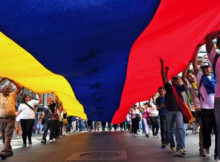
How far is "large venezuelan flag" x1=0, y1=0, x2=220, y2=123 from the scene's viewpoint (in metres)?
3.32

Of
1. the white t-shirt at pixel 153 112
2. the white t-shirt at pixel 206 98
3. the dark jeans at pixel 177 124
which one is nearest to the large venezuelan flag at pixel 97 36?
the white t-shirt at pixel 206 98

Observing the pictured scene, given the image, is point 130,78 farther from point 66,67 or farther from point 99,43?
point 99,43

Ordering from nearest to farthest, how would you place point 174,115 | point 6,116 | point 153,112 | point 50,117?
point 174,115 < point 6,116 < point 50,117 < point 153,112

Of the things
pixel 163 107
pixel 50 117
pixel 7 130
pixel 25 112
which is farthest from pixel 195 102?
pixel 50 117

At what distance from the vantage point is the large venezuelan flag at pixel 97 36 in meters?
3.32

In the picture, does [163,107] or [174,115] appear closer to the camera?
[174,115]

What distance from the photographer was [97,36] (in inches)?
157

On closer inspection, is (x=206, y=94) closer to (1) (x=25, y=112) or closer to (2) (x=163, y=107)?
(2) (x=163, y=107)

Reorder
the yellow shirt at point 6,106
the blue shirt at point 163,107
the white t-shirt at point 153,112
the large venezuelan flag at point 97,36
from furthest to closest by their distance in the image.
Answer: the white t-shirt at point 153,112
the blue shirt at point 163,107
the yellow shirt at point 6,106
the large venezuelan flag at point 97,36

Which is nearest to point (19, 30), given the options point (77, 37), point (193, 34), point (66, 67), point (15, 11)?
point (15, 11)

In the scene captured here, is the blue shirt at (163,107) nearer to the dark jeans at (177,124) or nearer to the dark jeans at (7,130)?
the dark jeans at (177,124)

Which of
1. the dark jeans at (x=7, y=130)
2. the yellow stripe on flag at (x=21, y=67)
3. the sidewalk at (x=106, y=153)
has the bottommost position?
the sidewalk at (x=106, y=153)

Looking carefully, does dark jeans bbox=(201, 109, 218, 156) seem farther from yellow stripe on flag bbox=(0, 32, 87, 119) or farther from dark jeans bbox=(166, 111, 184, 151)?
yellow stripe on flag bbox=(0, 32, 87, 119)

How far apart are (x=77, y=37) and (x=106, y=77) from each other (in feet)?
10.4
